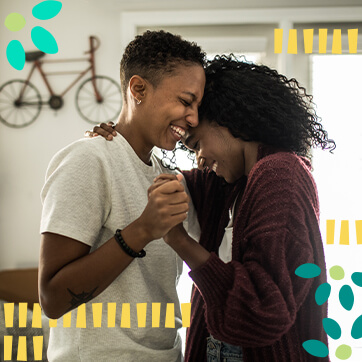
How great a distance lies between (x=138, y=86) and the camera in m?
0.92

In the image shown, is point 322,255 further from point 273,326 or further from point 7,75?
point 7,75

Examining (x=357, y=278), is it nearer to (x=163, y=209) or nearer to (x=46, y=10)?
(x=163, y=209)

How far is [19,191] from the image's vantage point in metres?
2.68

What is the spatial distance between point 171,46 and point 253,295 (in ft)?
1.73

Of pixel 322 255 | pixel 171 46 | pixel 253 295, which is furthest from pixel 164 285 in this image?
pixel 171 46

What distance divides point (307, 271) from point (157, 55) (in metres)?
0.52

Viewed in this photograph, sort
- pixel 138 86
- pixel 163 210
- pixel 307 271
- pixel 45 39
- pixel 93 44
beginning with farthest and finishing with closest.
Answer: pixel 93 44 < pixel 45 39 < pixel 138 86 < pixel 307 271 < pixel 163 210

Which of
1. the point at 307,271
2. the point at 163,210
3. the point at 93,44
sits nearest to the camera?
the point at 163,210

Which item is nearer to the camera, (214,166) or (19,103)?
(214,166)

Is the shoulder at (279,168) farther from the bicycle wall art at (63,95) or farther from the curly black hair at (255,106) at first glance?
the bicycle wall art at (63,95)

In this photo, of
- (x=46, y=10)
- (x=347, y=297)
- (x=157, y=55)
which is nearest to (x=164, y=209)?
(x=157, y=55)

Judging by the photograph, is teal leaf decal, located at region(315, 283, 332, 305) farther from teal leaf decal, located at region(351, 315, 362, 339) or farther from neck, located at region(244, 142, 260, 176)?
neck, located at region(244, 142, 260, 176)

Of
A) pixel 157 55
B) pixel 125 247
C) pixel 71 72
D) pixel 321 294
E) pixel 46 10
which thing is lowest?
pixel 321 294

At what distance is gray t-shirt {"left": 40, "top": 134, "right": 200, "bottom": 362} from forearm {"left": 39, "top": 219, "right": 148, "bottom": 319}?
4 centimetres
